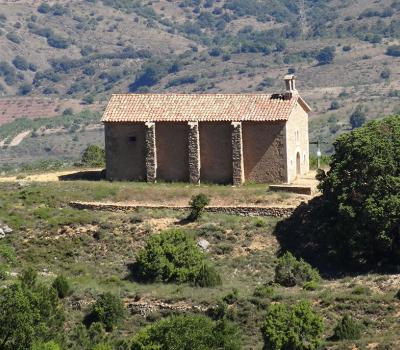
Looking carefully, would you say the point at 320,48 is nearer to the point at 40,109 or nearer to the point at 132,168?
the point at 40,109

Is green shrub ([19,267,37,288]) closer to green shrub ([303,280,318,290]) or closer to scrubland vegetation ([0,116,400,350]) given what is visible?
scrubland vegetation ([0,116,400,350])

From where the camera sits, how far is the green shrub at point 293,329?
4706 centimetres

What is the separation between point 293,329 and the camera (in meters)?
47.1

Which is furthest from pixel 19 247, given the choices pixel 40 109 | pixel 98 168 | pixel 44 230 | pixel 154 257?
pixel 40 109

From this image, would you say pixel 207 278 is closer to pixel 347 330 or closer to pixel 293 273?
pixel 293 273

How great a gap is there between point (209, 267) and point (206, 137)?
877 cm

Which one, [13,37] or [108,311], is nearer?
[108,311]

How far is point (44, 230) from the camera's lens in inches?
2306

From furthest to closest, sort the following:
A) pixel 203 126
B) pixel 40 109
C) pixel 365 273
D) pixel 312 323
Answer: pixel 40 109 → pixel 203 126 → pixel 365 273 → pixel 312 323

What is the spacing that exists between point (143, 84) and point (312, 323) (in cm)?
12220

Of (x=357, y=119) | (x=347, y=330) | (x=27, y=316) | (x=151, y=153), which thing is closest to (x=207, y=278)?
(x=347, y=330)

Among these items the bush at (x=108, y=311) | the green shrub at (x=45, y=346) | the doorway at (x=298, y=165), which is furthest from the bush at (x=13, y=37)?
the green shrub at (x=45, y=346)

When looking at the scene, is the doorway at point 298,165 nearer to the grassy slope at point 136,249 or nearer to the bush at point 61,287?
the grassy slope at point 136,249

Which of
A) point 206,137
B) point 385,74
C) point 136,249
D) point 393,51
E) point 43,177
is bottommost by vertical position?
point 136,249
